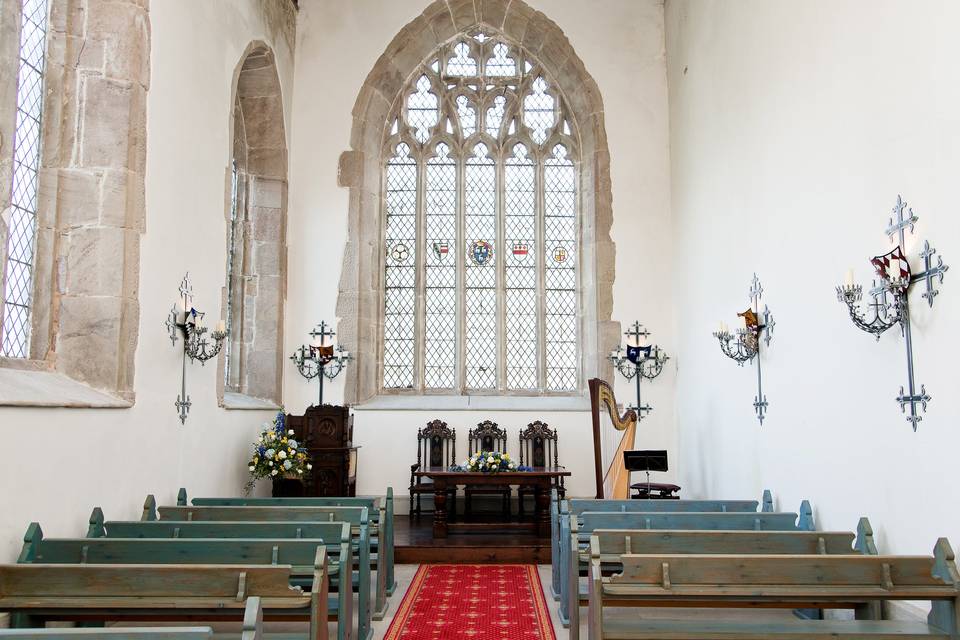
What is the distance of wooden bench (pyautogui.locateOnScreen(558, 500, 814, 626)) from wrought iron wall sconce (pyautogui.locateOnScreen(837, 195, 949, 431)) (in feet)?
4.32

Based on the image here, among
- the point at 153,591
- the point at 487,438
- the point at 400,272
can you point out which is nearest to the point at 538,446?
the point at 487,438

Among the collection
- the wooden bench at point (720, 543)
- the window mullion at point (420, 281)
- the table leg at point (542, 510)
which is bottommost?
the table leg at point (542, 510)

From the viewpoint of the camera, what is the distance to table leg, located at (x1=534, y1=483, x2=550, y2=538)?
8.34 meters

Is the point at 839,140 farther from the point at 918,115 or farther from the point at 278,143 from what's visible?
the point at 278,143

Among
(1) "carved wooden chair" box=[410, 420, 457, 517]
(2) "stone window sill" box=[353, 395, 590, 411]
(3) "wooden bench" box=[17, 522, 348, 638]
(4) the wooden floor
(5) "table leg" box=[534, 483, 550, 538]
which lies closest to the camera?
(3) "wooden bench" box=[17, 522, 348, 638]

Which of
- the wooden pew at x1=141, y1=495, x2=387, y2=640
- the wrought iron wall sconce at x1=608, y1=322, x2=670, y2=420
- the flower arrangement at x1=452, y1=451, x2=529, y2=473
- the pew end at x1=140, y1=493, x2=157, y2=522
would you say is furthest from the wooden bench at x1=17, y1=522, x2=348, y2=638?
the wrought iron wall sconce at x1=608, y1=322, x2=670, y2=420

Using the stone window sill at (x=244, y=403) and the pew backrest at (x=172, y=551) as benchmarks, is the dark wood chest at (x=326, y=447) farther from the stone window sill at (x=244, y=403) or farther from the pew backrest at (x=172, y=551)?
the pew backrest at (x=172, y=551)

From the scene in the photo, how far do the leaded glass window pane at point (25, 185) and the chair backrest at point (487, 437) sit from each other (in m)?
5.52

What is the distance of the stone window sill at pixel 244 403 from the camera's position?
810cm

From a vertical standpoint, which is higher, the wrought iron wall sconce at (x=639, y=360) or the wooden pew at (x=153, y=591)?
the wrought iron wall sconce at (x=639, y=360)

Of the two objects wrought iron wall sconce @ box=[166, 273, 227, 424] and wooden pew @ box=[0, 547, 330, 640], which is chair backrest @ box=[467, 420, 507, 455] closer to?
wrought iron wall sconce @ box=[166, 273, 227, 424]

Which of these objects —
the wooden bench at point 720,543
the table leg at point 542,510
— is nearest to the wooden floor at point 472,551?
Answer: the table leg at point 542,510

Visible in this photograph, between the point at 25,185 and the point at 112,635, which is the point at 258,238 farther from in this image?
the point at 112,635

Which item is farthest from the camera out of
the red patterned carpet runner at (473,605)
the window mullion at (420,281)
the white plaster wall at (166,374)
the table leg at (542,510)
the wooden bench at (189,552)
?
the window mullion at (420,281)
